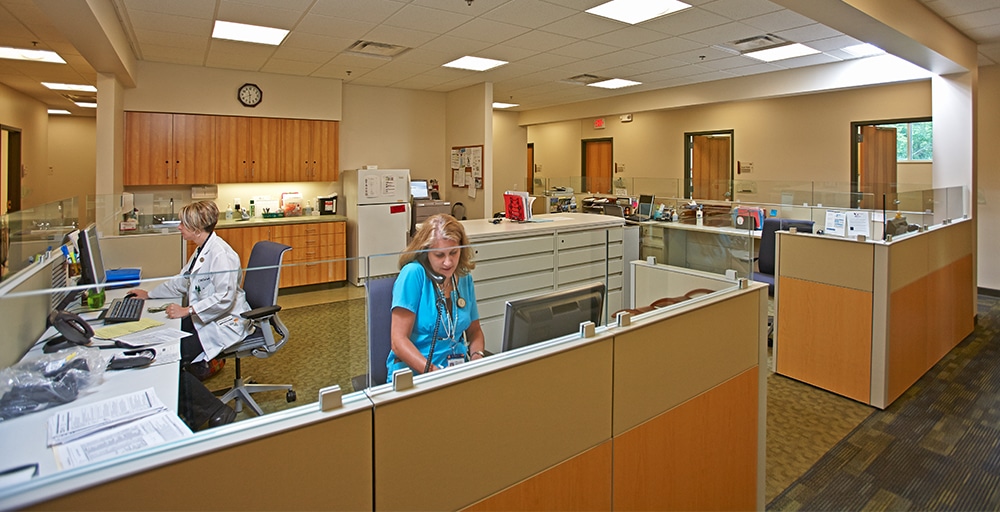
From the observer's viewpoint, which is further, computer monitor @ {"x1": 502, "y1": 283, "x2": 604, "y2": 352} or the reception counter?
computer monitor @ {"x1": 502, "y1": 283, "x2": 604, "y2": 352}

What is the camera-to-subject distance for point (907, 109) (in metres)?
6.71

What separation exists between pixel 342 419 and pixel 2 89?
993 centimetres

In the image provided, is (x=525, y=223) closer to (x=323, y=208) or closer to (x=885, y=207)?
(x=885, y=207)

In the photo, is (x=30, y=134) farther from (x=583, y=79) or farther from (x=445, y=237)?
(x=445, y=237)

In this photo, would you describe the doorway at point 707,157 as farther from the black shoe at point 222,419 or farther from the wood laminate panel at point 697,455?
the black shoe at point 222,419

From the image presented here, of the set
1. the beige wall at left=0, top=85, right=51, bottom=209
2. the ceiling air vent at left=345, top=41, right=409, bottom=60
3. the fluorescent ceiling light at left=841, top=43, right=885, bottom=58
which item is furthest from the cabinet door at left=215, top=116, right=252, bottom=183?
the fluorescent ceiling light at left=841, top=43, right=885, bottom=58

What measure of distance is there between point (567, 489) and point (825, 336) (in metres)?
3.15

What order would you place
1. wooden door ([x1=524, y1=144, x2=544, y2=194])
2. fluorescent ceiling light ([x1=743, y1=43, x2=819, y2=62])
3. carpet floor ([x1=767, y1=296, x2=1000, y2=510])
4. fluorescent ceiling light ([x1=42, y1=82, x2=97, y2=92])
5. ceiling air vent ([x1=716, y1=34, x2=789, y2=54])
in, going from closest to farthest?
carpet floor ([x1=767, y1=296, x2=1000, y2=510]), ceiling air vent ([x1=716, y1=34, x2=789, y2=54]), fluorescent ceiling light ([x1=743, y1=43, x2=819, y2=62]), fluorescent ceiling light ([x1=42, y1=82, x2=97, y2=92]), wooden door ([x1=524, y1=144, x2=544, y2=194])

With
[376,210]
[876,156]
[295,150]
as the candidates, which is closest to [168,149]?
[295,150]

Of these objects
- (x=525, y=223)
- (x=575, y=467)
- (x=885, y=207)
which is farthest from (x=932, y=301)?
(x=575, y=467)

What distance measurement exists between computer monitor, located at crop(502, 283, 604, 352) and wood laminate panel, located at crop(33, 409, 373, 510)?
559mm

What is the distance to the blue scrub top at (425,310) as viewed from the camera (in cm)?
174

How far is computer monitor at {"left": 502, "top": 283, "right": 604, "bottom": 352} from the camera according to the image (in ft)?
5.33

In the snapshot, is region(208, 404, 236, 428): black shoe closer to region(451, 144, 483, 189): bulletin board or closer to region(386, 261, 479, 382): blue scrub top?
region(386, 261, 479, 382): blue scrub top
